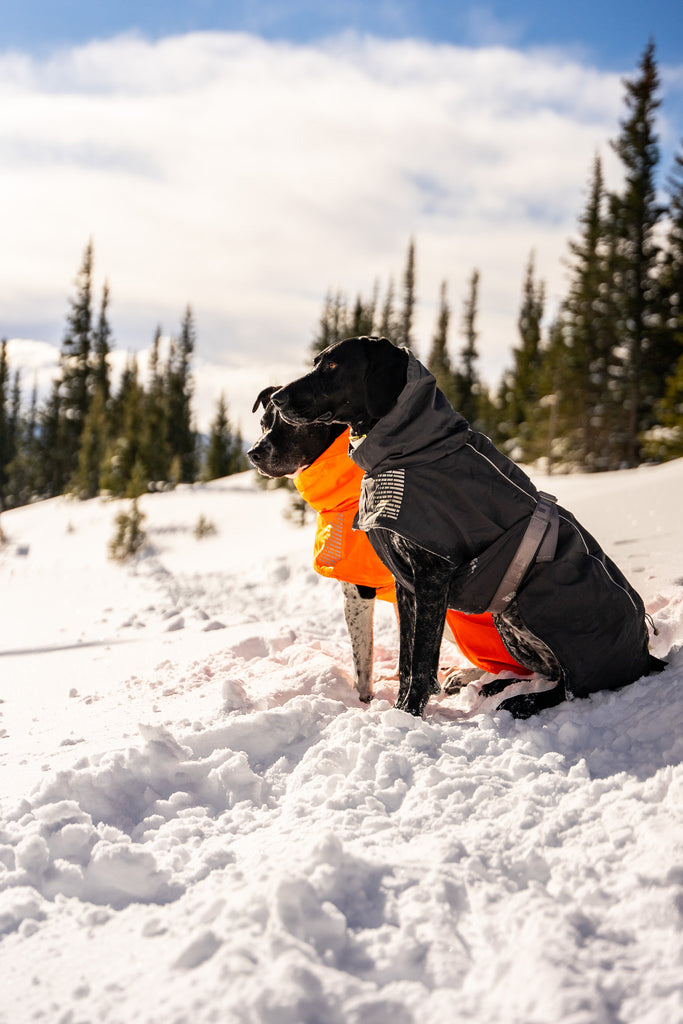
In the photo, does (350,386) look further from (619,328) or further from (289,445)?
(619,328)

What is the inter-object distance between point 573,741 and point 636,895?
2.72ft

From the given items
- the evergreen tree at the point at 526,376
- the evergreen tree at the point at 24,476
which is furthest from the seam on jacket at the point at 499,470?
the evergreen tree at the point at 24,476

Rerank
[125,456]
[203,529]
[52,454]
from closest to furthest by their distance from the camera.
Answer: [203,529], [125,456], [52,454]

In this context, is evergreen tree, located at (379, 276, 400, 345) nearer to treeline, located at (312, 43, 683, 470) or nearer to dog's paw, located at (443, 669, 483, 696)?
treeline, located at (312, 43, 683, 470)

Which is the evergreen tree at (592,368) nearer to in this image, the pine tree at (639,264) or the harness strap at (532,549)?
the pine tree at (639,264)

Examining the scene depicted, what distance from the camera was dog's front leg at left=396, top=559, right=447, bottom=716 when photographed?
270 cm

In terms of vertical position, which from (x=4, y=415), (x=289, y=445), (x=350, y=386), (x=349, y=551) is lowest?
(x=349, y=551)

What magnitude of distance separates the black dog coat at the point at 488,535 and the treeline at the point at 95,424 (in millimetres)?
32103

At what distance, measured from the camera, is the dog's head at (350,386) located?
274 cm

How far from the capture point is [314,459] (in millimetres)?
3357

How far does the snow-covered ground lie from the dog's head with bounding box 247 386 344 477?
3.56ft

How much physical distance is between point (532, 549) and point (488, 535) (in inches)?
7.1

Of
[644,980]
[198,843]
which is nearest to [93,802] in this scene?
[198,843]

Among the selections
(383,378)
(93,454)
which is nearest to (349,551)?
(383,378)
